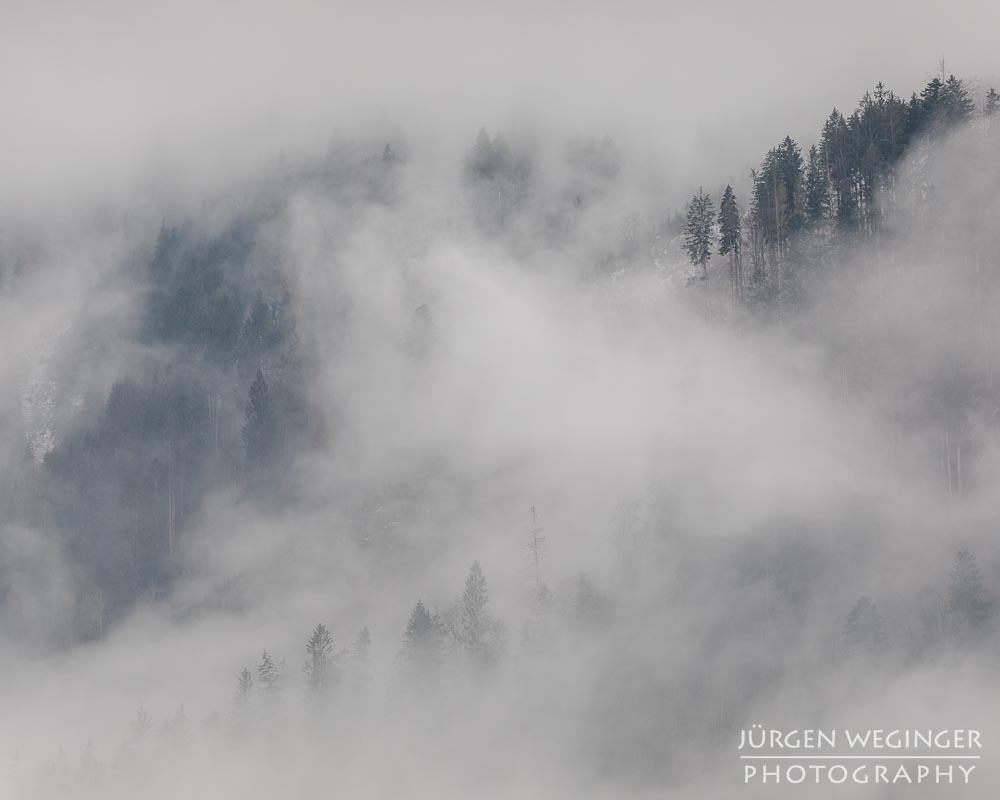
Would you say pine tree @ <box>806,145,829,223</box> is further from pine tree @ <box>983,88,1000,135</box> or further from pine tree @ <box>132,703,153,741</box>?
pine tree @ <box>132,703,153,741</box>

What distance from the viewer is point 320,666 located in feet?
360

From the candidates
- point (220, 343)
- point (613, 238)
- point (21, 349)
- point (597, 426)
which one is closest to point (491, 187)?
point (613, 238)

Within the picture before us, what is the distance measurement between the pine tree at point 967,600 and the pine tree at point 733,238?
50303 millimetres

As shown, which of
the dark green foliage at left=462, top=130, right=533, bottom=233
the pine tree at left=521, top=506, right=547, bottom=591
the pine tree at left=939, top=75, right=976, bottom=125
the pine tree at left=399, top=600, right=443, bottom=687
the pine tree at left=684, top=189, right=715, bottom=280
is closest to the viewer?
the pine tree at left=399, top=600, right=443, bottom=687

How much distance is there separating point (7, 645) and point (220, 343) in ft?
190

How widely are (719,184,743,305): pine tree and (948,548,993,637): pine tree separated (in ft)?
Result: 165

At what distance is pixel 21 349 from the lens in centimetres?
19800

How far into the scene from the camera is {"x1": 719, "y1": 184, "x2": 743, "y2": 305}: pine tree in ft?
441

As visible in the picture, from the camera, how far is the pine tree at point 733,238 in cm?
13438

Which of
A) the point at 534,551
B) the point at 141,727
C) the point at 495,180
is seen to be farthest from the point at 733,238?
the point at 141,727

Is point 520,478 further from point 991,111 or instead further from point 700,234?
point 991,111

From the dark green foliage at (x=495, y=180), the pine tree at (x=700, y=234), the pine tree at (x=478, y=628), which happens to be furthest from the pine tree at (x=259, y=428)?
the pine tree at (x=700, y=234)

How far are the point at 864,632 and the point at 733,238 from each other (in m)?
58.1

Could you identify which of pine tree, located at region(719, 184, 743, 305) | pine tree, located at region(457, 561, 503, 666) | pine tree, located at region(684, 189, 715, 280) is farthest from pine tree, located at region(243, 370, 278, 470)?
pine tree, located at region(719, 184, 743, 305)
